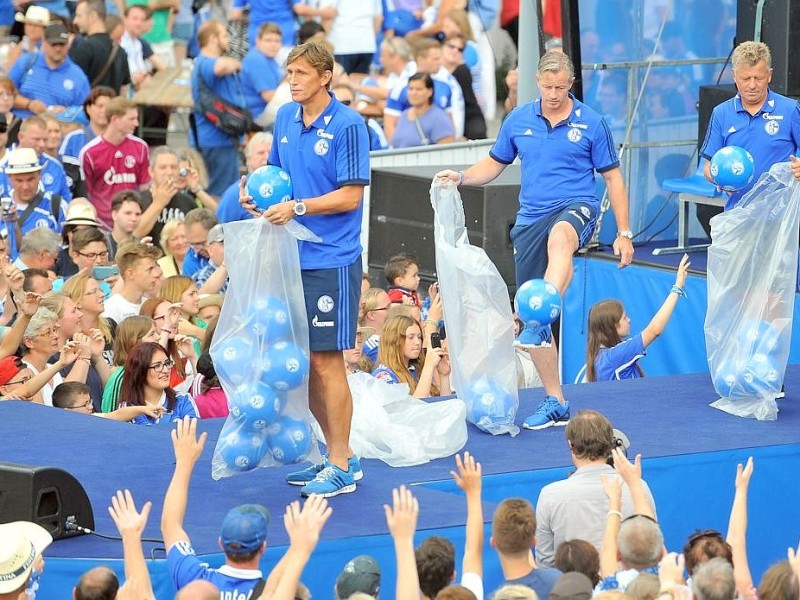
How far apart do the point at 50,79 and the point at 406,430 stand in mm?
7645

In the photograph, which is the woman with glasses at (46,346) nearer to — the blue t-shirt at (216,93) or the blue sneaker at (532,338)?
the blue sneaker at (532,338)

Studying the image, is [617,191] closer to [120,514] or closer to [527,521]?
[527,521]

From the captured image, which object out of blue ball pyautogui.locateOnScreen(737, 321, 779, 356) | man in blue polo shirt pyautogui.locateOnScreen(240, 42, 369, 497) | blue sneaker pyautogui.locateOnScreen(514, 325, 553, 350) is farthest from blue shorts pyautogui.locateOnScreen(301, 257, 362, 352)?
blue ball pyautogui.locateOnScreen(737, 321, 779, 356)

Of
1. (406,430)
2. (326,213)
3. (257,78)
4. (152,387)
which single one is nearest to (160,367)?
(152,387)

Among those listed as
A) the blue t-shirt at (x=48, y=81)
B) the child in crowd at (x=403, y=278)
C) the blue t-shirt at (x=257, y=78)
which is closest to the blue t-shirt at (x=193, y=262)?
the child in crowd at (x=403, y=278)

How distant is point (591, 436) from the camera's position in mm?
6074

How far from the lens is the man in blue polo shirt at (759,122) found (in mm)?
8320

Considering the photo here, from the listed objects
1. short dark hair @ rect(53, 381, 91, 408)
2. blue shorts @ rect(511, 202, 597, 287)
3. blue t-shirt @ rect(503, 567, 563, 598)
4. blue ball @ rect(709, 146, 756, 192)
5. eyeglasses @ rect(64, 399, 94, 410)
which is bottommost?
eyeglasses @ rect(64, 399, 94, 410)

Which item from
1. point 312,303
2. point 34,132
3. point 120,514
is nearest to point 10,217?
point 34,132

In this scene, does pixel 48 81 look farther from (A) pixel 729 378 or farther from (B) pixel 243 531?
(B) pixel 243 531

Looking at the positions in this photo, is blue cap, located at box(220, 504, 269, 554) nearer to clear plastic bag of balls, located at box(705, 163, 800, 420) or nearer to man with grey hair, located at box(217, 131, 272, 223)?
clear plastic bag of balls, located at box(705, 163, 800, 420)

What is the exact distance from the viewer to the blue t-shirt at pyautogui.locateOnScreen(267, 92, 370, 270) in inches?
251

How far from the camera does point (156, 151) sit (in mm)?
12156

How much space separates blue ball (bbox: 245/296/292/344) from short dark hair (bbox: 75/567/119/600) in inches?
65.3
